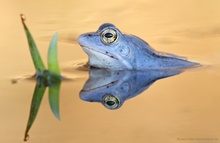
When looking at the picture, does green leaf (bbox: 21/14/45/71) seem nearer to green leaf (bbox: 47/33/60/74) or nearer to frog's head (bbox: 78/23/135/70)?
green leaf (bbox: 47/33/60/74)

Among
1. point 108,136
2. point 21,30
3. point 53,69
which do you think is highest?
point 21,30

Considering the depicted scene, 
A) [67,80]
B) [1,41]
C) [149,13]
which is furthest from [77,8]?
[67,80]

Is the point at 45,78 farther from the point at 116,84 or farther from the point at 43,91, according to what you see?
the point at 116,84

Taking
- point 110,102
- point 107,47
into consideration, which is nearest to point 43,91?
point 110,102

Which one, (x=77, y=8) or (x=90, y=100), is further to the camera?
(x=77, y=8)

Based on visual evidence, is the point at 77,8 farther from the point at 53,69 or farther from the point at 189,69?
the point at 53,69
